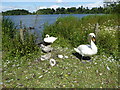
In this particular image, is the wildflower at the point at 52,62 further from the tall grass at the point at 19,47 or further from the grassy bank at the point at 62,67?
the tall grass at the point at 19,47

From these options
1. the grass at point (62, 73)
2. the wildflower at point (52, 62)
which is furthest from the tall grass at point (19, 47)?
the wildflower at point (52, 62)

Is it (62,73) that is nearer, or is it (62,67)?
(62,73)

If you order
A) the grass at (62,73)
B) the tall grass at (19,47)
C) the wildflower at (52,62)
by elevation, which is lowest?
the grass at (62,73)

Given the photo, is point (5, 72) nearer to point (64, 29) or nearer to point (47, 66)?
point (47, 66)

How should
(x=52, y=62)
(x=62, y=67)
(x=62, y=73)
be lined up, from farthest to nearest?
(x=52, y=62) → (x=62, y=67) → (x=62, y=73)

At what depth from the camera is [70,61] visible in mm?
4945

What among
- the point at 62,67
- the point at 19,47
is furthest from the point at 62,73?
the point at 19,47

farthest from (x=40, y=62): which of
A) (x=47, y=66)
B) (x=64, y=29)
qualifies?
(x=64, y=29)

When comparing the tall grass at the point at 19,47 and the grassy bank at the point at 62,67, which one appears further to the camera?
the tall grass at the point at 19,47

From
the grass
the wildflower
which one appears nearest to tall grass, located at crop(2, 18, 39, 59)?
the grass

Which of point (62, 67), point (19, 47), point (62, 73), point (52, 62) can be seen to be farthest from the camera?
point (19, 47)

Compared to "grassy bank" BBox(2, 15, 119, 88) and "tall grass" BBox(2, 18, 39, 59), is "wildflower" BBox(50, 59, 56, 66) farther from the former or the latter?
"tall grass" BBox(2, 18, 39, 59)

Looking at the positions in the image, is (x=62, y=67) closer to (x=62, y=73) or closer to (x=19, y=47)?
(x=62, y=73)

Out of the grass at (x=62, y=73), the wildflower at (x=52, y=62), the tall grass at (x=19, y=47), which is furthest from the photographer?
the tall grass at (x=19, y=47)
